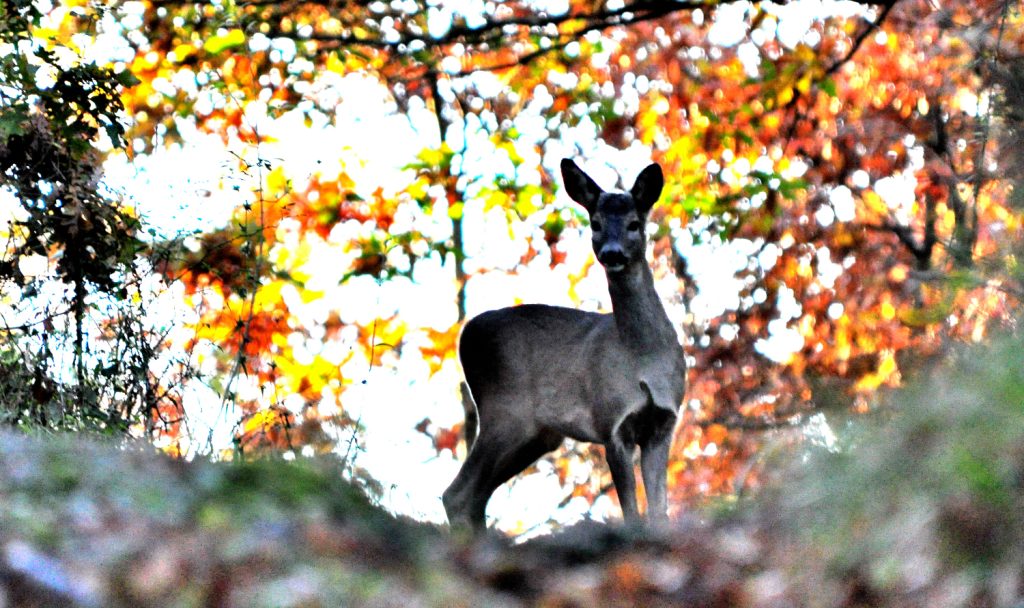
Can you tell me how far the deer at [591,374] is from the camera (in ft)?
23.2

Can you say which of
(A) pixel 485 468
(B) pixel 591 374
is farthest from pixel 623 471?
(A) pixel 485 468

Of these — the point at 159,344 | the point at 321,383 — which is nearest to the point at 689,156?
the point at 321,383

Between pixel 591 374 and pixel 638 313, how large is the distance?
14.7 inches

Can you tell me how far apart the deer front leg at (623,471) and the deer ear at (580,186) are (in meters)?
1.14

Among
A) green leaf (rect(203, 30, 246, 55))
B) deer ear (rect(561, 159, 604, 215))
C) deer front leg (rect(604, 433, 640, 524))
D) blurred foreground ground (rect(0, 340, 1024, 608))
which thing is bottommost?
blurred foreground ground (rect(0, 340, 1024, 608))

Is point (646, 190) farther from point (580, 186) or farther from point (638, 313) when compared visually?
point (638, 313)

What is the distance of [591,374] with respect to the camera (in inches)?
288

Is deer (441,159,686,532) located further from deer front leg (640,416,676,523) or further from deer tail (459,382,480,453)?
deer tail (459,382,480,453)

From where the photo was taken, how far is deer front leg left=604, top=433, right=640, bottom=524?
6.95 m

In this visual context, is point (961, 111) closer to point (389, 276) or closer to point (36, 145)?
point (389, 276)

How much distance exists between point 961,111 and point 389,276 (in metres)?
5.93

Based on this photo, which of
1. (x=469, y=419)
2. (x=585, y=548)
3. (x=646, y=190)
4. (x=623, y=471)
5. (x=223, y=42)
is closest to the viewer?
(x=585, y=548)

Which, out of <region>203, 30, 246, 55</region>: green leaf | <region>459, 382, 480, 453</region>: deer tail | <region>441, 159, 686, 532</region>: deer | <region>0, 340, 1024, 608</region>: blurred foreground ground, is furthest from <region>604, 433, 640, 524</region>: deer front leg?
<region>203, 30, 246, 55</region>: green leaf

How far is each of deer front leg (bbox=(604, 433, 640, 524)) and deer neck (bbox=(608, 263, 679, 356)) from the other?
47cm
